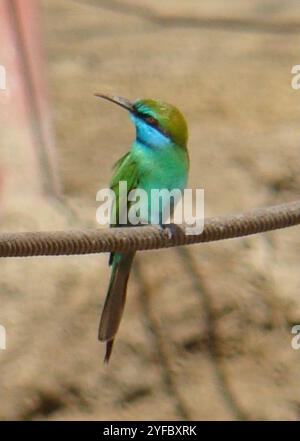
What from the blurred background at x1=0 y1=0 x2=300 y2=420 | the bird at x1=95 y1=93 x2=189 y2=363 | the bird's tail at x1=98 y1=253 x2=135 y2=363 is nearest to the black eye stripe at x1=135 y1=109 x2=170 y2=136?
the bird at x1=95 y1=93 x2=189 y2=363

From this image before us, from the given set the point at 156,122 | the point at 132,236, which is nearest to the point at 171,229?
the point at 132,236

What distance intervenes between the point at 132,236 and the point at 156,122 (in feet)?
1.75

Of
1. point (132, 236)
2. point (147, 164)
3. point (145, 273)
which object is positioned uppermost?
point (145, 273)

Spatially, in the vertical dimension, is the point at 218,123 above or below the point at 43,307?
above

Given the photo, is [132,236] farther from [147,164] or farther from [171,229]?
[147,164]

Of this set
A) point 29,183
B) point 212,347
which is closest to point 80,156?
point 29,183

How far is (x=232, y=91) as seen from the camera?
13.2 ft

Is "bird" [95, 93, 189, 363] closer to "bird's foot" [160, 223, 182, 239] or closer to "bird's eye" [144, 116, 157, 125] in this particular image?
"bird's eye" [144, 116, 157, 125]

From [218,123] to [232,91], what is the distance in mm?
186

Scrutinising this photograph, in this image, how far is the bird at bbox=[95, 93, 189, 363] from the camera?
2.43 m

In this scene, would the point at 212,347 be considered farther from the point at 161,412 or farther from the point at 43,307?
the point at 43,307

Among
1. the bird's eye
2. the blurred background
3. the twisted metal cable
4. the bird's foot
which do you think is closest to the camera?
the twisted metal cable

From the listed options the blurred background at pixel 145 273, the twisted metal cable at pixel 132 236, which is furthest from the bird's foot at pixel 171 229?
the blurred background at pixel 145 273

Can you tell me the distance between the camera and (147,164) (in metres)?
2.49
